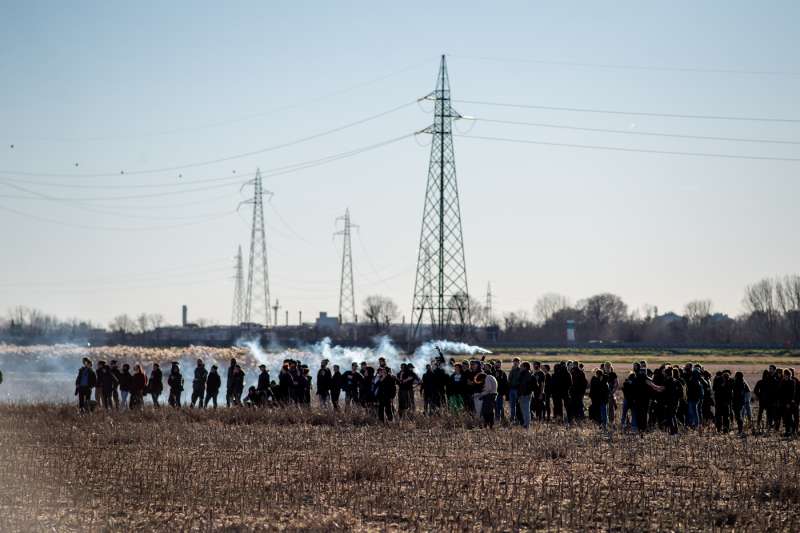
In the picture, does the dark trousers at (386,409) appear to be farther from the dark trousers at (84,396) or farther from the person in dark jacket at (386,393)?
the dark trousers at (84,396)

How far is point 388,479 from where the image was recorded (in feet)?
56.7

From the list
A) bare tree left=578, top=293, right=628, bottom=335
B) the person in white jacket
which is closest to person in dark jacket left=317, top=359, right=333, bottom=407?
the person in white jacket

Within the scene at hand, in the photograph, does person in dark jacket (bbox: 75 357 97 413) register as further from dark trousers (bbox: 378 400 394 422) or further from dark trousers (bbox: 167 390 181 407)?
dark trousers (bbox: 378 400 394 422)

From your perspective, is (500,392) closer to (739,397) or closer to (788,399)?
(739,397)

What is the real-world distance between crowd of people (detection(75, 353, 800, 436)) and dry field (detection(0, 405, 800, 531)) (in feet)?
3.70

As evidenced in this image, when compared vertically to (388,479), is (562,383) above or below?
above

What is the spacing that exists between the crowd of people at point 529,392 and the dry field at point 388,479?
1128 mm

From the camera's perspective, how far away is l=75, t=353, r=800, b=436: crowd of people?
2523 cm

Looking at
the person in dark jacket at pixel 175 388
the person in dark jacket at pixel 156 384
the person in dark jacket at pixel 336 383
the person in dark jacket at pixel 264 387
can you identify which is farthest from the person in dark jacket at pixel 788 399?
the person in dark jacket at pixel 156 384

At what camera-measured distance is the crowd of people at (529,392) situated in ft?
82.8

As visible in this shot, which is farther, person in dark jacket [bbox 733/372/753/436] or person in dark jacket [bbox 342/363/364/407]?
person in dark jacket [bbox 342/363/364/407]

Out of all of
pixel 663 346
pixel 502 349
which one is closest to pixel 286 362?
pixel 502 349

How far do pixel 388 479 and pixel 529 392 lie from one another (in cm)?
925

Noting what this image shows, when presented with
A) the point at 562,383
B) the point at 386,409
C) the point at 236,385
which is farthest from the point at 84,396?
the point at 562,383
